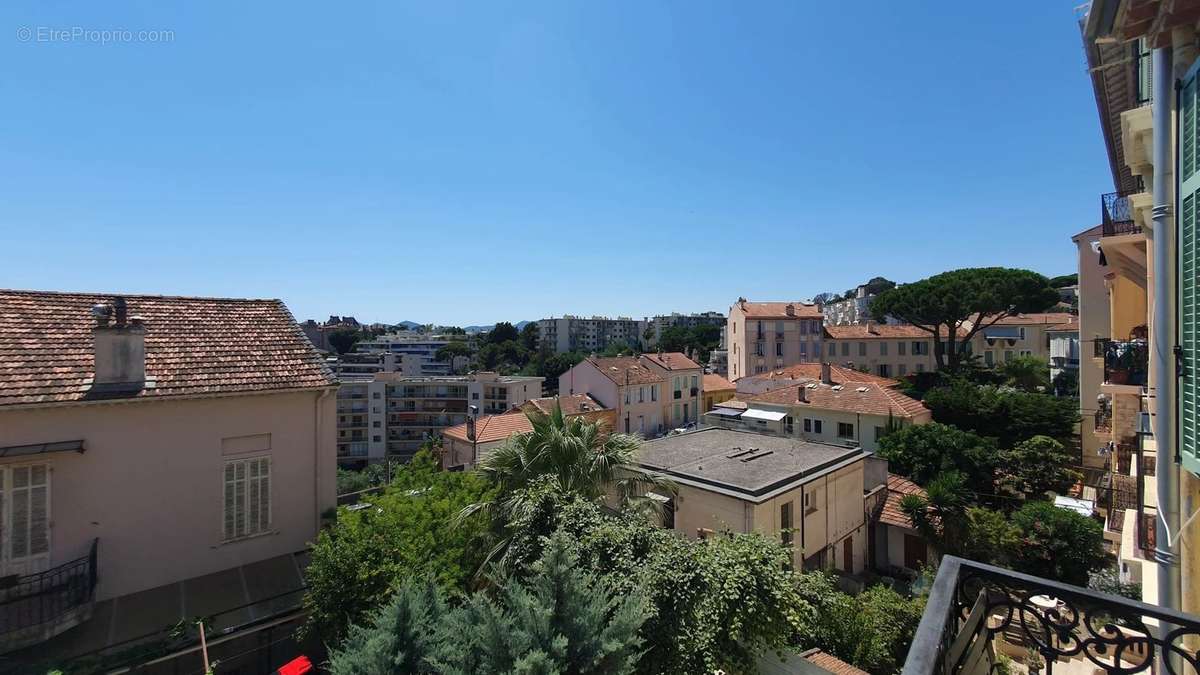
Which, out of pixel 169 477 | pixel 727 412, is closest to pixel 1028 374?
pixel 727 412

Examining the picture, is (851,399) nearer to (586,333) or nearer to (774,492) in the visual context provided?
(774,492)

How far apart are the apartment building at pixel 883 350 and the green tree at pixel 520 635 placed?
5594cm

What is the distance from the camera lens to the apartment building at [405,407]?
70.3m

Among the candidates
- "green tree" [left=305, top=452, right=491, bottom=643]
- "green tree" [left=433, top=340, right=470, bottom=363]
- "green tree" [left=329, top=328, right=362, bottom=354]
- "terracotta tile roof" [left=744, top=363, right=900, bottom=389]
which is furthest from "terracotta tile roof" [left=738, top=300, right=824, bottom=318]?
"green tree" [left=329, top=328, right=362, bottom=354]

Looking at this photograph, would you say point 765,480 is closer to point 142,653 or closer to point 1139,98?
point 1139,98

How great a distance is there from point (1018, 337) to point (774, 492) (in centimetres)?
5604

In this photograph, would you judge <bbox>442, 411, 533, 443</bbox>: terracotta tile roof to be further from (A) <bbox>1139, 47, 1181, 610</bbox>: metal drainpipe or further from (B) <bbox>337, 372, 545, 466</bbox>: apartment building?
(B) <bbox>337, 372, 545, 466</bbox>: apartment building

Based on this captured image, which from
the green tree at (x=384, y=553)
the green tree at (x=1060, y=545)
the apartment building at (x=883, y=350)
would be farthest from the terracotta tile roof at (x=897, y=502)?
the apartment building at (x=883, y=350)

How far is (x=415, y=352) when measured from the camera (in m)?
127

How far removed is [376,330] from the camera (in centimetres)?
15912

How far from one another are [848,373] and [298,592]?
40348mm

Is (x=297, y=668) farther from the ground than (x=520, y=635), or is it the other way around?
(x=520, y=635)

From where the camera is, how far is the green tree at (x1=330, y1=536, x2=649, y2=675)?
5414 mm

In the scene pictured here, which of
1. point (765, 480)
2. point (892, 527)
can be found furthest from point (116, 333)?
point (892, 527)
